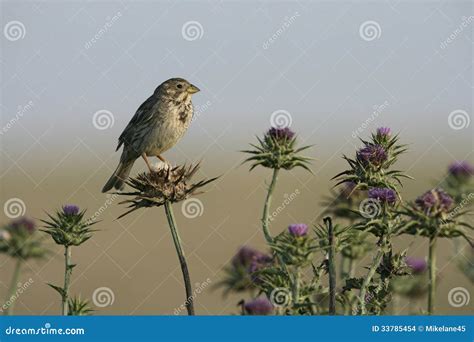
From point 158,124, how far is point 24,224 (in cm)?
220

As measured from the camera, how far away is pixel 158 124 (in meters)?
10.5

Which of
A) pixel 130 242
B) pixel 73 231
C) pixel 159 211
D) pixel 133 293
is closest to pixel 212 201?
pixel 159 211

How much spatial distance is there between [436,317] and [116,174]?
4842 mm

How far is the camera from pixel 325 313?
7.11 m

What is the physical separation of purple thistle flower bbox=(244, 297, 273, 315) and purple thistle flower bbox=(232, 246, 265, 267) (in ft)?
6.89

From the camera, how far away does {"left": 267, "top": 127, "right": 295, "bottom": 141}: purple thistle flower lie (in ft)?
26.0

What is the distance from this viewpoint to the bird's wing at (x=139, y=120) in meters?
10.7

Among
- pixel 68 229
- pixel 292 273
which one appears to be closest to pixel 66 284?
pixel 68 229

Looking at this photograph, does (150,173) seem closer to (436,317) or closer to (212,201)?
(436,317)

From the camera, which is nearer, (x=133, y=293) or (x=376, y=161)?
(x=376, y=161)

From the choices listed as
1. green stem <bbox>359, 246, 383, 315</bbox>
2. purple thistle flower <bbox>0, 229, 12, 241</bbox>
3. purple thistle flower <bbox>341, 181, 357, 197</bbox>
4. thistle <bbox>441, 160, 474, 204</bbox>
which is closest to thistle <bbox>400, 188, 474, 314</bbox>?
green stem <bbox>359, 246, 383, 315</bbox>

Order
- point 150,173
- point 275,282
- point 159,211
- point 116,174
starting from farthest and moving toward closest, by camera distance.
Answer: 1. point 159,211
2. point 116,174
3. point 150,173
4. point 275,282

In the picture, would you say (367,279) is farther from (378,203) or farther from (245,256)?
(245,256)

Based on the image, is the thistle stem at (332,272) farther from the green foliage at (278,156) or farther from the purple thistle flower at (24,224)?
the purple thistle flower at (24,224)
